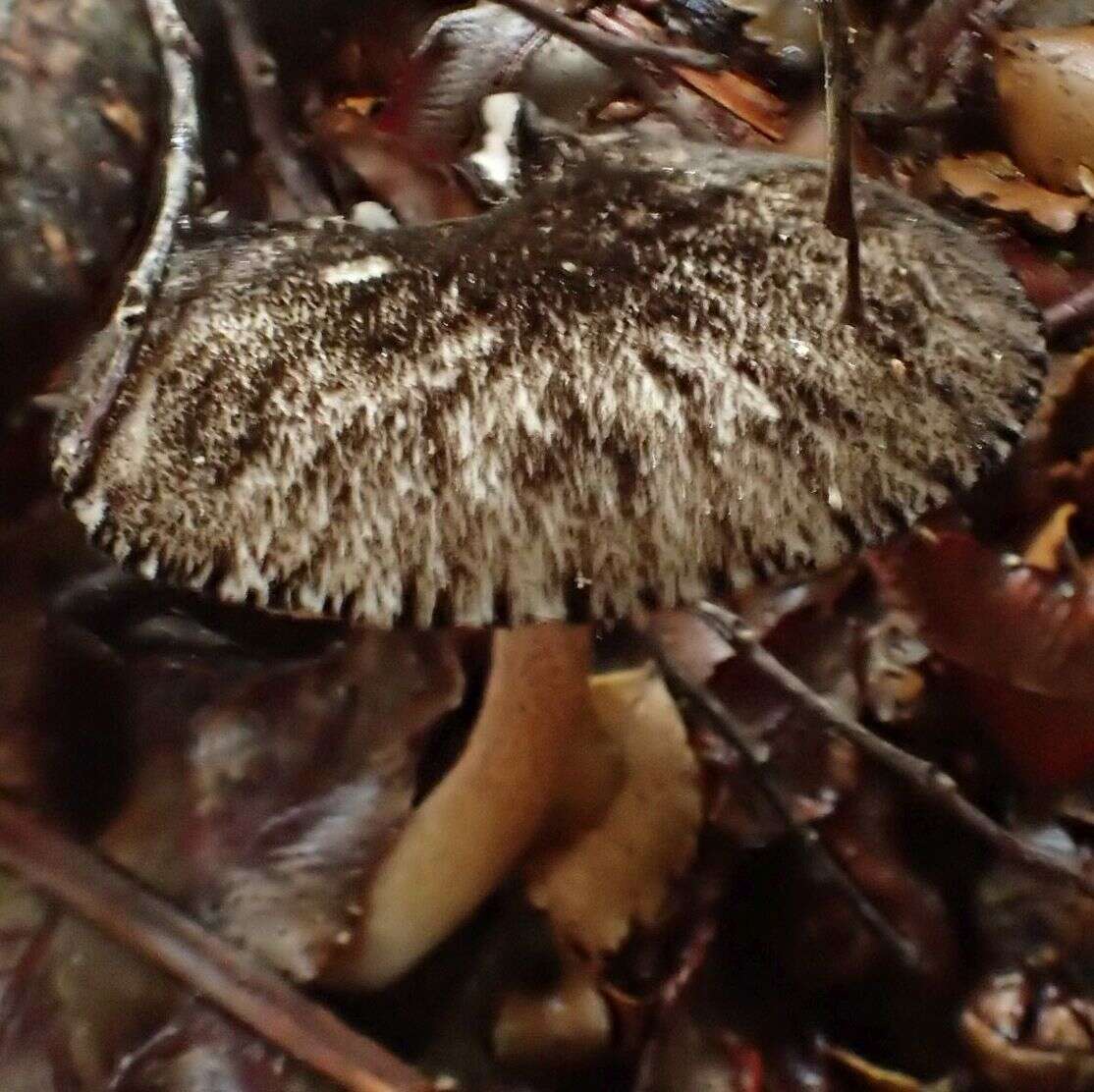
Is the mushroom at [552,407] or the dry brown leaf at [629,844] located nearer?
the mushroom at [552,407]

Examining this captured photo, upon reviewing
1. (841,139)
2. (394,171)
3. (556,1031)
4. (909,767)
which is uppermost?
(841,139)

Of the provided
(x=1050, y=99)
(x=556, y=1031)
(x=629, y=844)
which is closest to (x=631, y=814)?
(x=629, y=844)

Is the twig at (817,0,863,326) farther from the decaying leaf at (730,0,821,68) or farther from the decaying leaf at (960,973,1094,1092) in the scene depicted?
the decaying leaf at (730,0,821,68)

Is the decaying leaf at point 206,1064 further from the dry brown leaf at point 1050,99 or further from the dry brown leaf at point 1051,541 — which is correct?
the dry brown leaf at point 1050,99

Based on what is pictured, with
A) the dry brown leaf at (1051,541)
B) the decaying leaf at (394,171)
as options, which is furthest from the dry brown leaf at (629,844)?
the decaying leaf at (394,171)

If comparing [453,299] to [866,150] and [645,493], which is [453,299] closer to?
[645,493]

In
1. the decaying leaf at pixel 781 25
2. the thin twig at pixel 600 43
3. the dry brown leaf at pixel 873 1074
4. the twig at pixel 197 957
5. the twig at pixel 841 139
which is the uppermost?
the twig at pixel 841 139

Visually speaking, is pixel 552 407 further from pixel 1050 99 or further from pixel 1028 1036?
pixel 1050 99

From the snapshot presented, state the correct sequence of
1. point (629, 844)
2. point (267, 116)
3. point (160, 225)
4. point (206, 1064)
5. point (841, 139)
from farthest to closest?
point (267, 116), point (629, 844), point (206, 1064), point (160, 225), point (841, 139)
